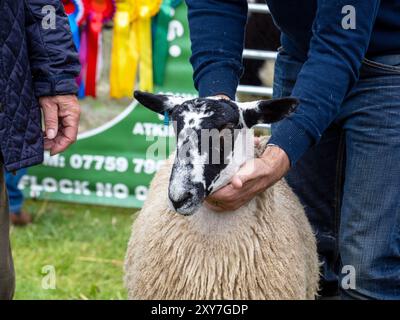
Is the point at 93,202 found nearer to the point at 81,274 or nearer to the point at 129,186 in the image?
the point at 129,186

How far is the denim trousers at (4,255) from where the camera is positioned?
226 cm

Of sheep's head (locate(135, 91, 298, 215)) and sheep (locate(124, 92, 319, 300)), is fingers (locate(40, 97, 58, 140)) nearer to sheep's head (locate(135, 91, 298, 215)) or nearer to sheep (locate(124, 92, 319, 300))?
sheep (locate(124, 92, 319, 300))

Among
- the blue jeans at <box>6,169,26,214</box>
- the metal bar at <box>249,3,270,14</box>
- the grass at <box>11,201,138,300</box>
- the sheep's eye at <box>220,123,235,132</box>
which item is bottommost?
the grass at <box>11,201,138,300</box>

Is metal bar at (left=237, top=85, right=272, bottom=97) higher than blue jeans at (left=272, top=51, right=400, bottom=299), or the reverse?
metal bar at (left=237, top=85, right=272, bottom=97)

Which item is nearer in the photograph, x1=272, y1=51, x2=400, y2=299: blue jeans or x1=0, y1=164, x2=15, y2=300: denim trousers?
x1=0, y1=164, x2=15, y2=300: denim trousers

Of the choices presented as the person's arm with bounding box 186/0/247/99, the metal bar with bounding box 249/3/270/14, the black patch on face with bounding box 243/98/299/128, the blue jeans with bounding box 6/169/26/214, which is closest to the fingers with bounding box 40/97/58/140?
the person's arm with bounding box 186/0/247/99

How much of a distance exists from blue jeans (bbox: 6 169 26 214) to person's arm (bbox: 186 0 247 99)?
2.14 meters

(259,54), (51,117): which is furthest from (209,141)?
(259,54)

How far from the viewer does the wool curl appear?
226 cm

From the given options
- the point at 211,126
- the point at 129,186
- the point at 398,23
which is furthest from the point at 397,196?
the point at 129,186

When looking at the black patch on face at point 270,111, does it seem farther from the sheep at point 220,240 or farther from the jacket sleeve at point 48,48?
the jacket sleeve at point 48,48

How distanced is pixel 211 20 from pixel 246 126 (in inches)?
20.8

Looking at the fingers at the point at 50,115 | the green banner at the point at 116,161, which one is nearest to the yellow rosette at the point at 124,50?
the green banner at the point at 116,161
